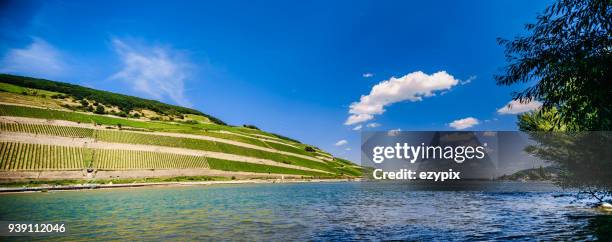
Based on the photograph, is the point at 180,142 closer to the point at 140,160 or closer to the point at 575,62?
the point at 140,160

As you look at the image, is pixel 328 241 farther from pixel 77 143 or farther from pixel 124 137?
pixel 124 137

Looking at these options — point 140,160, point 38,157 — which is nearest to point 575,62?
point 38,157

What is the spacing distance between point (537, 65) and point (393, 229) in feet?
39.8

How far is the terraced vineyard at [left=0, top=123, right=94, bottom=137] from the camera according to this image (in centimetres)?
11062

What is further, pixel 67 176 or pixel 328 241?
pixel 67 176

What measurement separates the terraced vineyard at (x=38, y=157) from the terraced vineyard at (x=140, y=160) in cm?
612

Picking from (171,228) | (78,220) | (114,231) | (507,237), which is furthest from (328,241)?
(78,220)

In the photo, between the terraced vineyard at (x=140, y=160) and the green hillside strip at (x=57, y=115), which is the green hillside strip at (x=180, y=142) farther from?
the green hillside strip at (x=57, y=115)

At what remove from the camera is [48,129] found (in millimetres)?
120688

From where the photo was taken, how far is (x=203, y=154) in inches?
6299

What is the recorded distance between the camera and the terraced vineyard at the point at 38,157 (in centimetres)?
9419

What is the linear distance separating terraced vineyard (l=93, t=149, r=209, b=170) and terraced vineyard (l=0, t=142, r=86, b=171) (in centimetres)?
612

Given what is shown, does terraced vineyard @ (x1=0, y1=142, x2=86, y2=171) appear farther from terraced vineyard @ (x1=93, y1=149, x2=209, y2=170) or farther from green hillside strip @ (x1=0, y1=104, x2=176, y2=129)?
green hillside strip @ (x1=0, y1=104, x2=176, y2=129)

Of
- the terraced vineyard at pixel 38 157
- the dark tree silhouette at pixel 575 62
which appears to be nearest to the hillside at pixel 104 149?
the terraced vineyard at pixel 38 157
